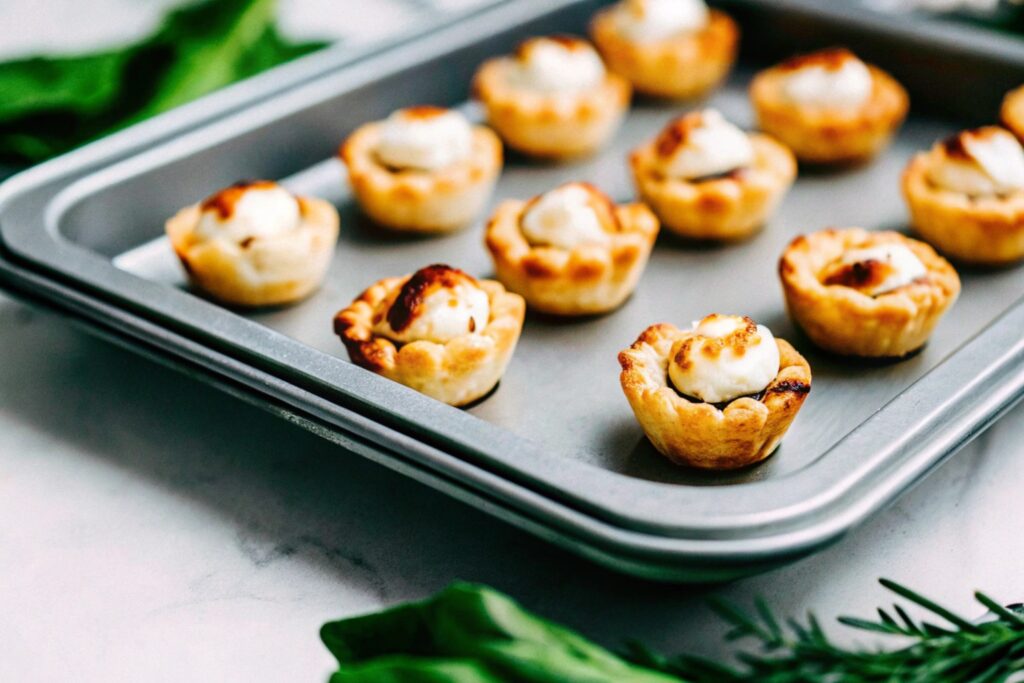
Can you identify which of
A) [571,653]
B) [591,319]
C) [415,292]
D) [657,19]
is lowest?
[591,319]

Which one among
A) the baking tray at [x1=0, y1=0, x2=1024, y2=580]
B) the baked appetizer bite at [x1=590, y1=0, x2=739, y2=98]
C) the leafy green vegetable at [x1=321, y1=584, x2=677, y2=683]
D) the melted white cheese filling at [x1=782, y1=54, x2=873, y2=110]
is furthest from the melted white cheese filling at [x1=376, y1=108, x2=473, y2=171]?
the leafy green vegetable at [x1=321, y1=584, x2=677, y2=683]

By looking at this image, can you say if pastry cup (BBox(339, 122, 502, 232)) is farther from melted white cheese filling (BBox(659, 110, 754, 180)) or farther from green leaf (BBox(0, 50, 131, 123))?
green leaf (BBox(0, 50, 131, 123))

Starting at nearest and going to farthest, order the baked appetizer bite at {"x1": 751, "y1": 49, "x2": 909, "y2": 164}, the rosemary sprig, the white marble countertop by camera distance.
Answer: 1. the rosemary sprig
2. the white marble countertop
3. the baked appetizer bite at {"x1": 751, "y1": 49, "x2": 909, "y2": 164}

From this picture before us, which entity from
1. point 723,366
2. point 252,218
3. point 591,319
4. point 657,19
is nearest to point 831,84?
point 657,19

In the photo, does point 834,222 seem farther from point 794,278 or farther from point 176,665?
point 176,665

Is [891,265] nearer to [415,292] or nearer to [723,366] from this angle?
[723,366]

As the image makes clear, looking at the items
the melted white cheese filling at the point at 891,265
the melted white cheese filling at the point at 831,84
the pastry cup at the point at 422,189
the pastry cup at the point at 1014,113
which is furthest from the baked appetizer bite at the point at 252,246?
the pastry cup at the point at 1014,113

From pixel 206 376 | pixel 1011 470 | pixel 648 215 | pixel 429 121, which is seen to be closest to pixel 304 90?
pixel 429 121

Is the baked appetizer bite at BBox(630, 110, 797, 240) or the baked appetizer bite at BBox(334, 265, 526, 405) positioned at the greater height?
the baked appetizer bite at BBox(334, 265, 526, 405)
